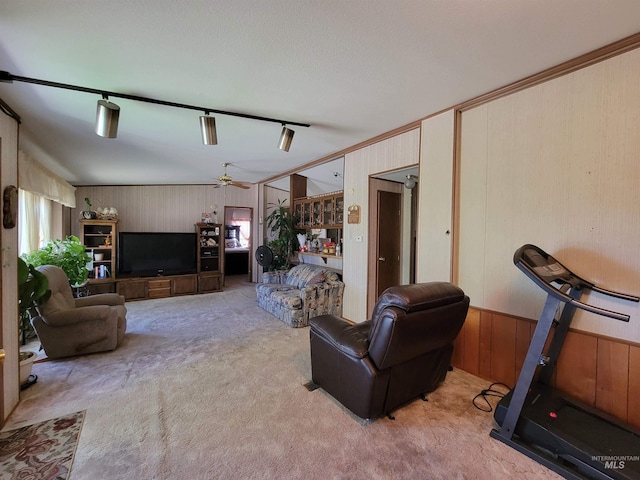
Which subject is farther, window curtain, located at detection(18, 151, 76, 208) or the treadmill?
window curtain, located at detection(18, 151, 76, 208)

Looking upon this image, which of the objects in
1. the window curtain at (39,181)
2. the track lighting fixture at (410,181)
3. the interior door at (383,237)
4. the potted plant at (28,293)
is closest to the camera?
the potted plant at (28,293)

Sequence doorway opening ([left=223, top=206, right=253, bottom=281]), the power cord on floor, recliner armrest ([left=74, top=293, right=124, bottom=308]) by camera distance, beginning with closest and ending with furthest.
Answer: the power cord on floor, recliner armrest ([left=74, top=293, right=124, bottom=308]), doorway opening ([left=223, top=206, right=253, bottom=281])

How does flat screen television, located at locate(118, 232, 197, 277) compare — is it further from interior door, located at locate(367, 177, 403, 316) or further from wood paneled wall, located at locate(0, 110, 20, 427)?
interior door, located at locate(367, 177, 403, 316)

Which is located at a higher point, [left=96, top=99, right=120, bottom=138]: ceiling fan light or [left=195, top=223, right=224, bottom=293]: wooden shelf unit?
[left=96, top=99, right=120, bottom=138]: ceiling fan light

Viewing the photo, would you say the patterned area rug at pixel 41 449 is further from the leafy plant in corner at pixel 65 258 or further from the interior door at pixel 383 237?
the interior door at pixel 383 237

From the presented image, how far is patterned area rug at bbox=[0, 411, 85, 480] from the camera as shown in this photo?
1.47 meters

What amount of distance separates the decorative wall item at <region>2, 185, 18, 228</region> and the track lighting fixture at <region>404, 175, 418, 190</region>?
3.96m

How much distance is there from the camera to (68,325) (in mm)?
2750

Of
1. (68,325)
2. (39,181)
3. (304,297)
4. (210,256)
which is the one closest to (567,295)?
(304,297)

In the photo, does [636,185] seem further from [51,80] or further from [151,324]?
[151,324]

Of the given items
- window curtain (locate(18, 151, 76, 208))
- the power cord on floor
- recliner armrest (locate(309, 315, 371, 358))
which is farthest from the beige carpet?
window curtain (locate(18, 151, 76, 208))

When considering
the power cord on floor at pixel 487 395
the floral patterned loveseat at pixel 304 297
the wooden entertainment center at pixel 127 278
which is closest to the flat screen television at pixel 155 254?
the wooden entertainment center at pixel 127 278

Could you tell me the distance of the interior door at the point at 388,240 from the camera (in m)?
3.80

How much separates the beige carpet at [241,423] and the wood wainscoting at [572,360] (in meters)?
0.21
